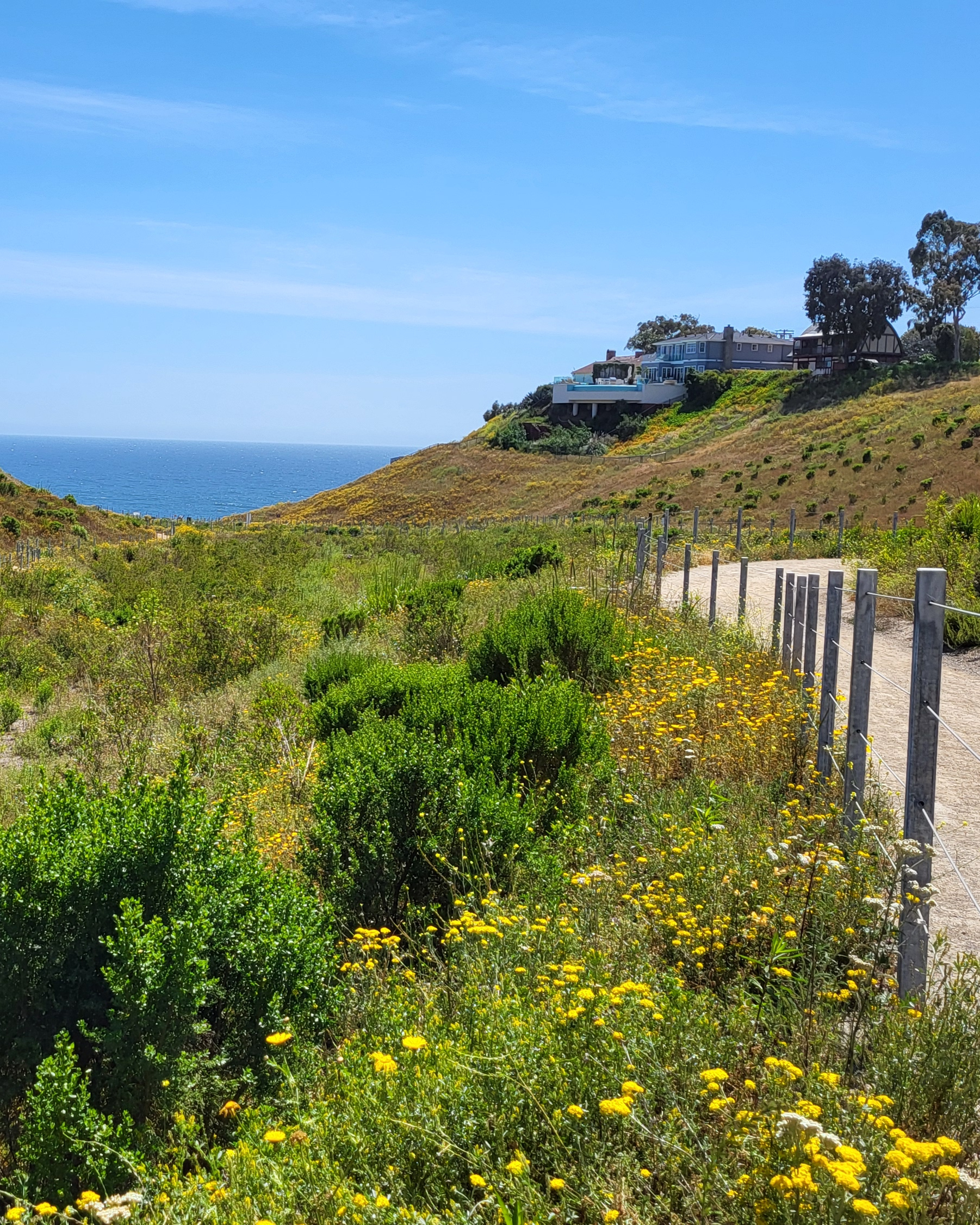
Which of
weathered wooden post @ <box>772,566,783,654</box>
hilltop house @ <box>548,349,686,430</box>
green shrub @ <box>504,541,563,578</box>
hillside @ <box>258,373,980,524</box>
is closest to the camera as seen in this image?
weathered wooden post @ <box>772,566,783,654</box>

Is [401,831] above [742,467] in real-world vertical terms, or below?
below

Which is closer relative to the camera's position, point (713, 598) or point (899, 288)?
point (713, 598)

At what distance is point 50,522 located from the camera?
4362 centimetres

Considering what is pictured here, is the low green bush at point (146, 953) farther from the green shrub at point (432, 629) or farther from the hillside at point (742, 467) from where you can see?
the hillside at point (742, 467)

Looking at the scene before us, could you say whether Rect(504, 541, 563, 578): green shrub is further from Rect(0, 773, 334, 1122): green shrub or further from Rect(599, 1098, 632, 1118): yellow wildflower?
Rect(599, 1098, 632, 1118): yellow wildflower

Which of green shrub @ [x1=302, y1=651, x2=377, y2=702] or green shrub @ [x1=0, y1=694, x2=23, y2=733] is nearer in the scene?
green shrub @ [x1=302, y1=651, x2=377, y2=702]

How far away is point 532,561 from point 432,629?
281 inches

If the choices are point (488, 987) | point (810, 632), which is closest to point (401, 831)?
point (488, 987)

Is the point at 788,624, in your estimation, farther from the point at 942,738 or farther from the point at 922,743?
the point at 922,743

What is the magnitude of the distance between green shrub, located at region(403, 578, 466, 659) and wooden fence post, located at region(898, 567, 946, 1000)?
8.10 meters

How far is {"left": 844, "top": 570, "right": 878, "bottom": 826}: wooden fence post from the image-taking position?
525 cm

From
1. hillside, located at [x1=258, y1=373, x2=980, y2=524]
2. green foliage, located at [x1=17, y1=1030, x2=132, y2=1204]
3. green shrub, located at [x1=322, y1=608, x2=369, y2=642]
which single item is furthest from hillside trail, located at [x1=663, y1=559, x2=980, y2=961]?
hillside, located at [x1=258, y1=373, x2=980, y2=524]

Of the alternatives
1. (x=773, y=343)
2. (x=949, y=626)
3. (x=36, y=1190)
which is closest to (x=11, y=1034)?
(x=36, y=1190)

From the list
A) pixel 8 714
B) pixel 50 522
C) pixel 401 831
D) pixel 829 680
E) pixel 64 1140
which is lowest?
pixel 8 714
